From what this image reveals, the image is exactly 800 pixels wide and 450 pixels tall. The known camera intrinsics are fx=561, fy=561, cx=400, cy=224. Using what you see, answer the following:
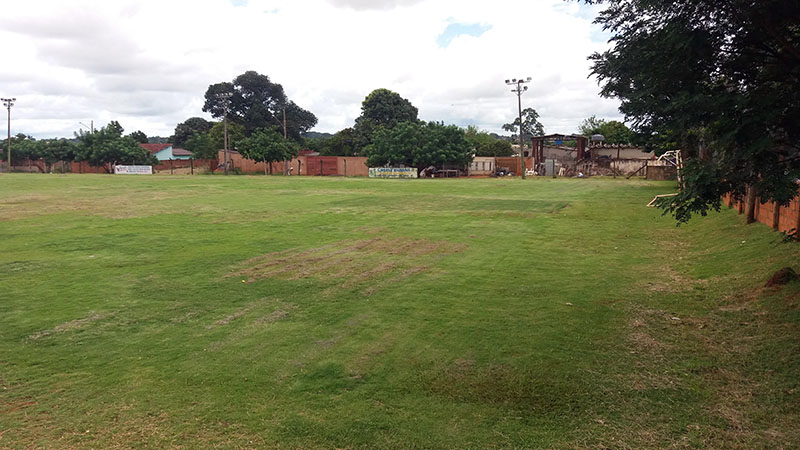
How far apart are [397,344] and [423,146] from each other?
5299 centimetres

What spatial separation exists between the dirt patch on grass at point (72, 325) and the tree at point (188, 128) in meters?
93.0

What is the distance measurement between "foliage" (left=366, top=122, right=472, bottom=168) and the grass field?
45.2m

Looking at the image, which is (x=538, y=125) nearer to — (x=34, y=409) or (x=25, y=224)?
(x=25, y=224)

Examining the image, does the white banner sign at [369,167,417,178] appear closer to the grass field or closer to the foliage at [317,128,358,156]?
the foliage at [317,128,358,156]

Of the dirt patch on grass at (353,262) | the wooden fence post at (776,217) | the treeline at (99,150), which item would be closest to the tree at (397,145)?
the treeline at (99,150)

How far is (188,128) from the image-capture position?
95.7m

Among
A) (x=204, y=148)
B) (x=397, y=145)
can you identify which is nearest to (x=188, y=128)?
(x=204, y=148)

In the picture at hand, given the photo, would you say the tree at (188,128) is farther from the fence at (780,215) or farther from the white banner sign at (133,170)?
the fence at (780,215)

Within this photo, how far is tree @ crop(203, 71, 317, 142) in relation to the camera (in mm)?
90938

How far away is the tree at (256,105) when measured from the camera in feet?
298

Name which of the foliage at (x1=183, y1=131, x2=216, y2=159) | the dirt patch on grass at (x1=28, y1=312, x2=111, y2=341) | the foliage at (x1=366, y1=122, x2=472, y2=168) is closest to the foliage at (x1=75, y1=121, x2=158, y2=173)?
the foliage at (x1=183, y1=131, x2=216, y2=159)

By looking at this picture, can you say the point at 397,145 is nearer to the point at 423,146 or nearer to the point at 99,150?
the point at 423,146

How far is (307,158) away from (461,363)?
63969 mm

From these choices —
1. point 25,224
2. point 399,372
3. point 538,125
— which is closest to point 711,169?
point 399,372
